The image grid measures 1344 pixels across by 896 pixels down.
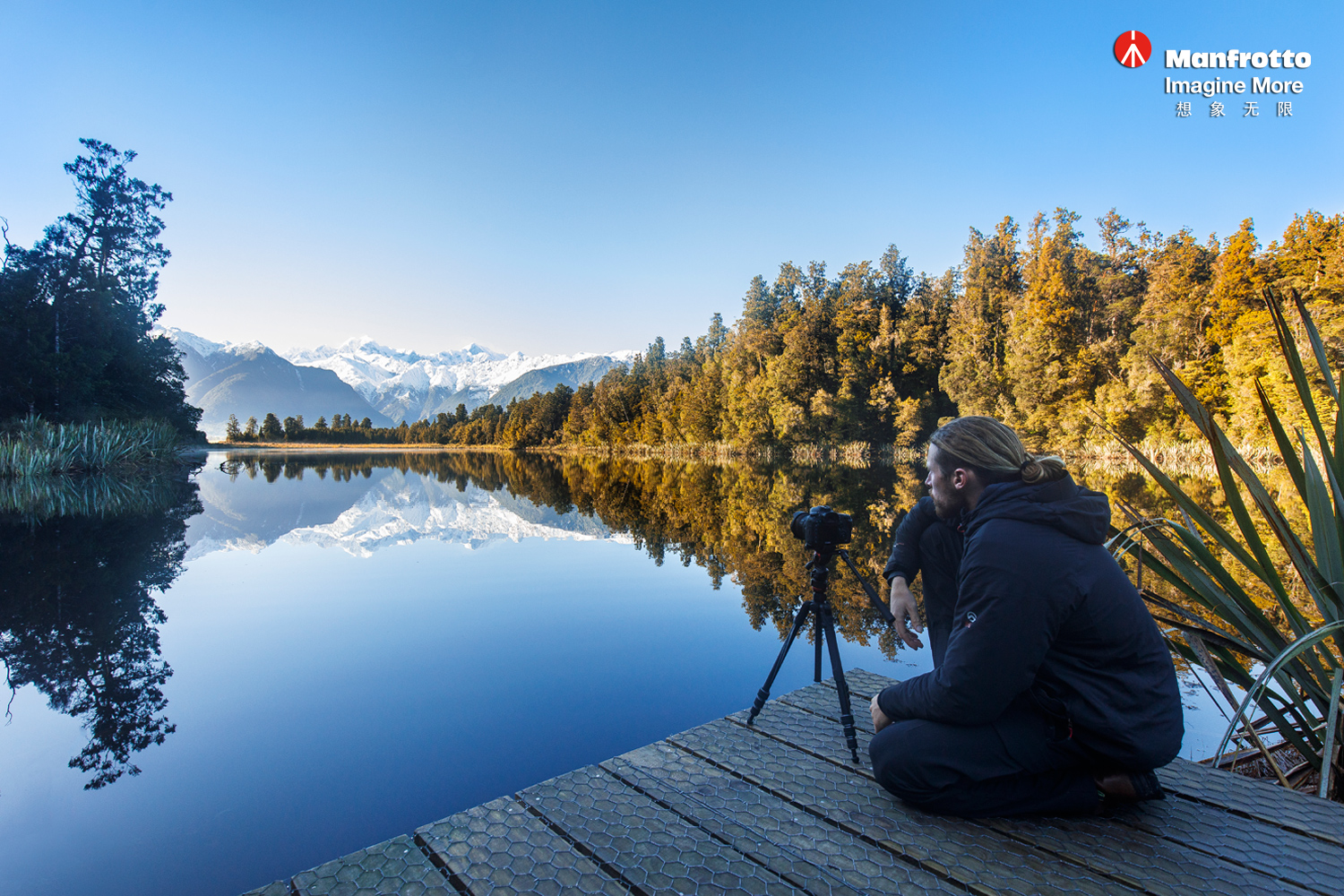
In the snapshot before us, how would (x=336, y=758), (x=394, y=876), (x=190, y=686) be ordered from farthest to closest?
(x=190, y=686)
(x=336, y=758)
(x=394, y=876)

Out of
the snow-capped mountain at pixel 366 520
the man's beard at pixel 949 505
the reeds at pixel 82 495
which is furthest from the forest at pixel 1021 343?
the reeds at pixel 82 495

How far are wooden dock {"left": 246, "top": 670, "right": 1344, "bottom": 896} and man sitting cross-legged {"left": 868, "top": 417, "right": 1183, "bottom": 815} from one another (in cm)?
14

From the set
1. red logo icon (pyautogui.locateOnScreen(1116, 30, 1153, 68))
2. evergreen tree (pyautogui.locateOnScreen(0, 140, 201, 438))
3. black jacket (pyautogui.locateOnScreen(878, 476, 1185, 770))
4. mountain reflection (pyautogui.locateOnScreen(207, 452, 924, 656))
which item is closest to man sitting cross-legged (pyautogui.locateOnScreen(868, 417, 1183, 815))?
black jacket (pyautogui.locateOnScreen(878, 476, 1185, 770))

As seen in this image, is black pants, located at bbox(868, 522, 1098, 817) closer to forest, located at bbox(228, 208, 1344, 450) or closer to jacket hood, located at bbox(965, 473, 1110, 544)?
jacket hood, located at bbox(965, 473, 1110, 544)

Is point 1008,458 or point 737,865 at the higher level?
point 1008,458

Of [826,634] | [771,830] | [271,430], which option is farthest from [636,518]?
[271,430]

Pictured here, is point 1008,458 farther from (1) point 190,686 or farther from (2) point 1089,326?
(2) point 1089,326

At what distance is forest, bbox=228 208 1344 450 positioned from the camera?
82.8ft

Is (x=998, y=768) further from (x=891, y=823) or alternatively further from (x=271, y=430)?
(x=271, y=430)

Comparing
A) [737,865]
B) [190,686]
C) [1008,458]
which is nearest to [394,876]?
[737,865]

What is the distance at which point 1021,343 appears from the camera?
109ft

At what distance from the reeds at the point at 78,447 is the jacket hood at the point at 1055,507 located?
2585cm

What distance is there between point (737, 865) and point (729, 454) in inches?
1762

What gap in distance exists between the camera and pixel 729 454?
152 feet
